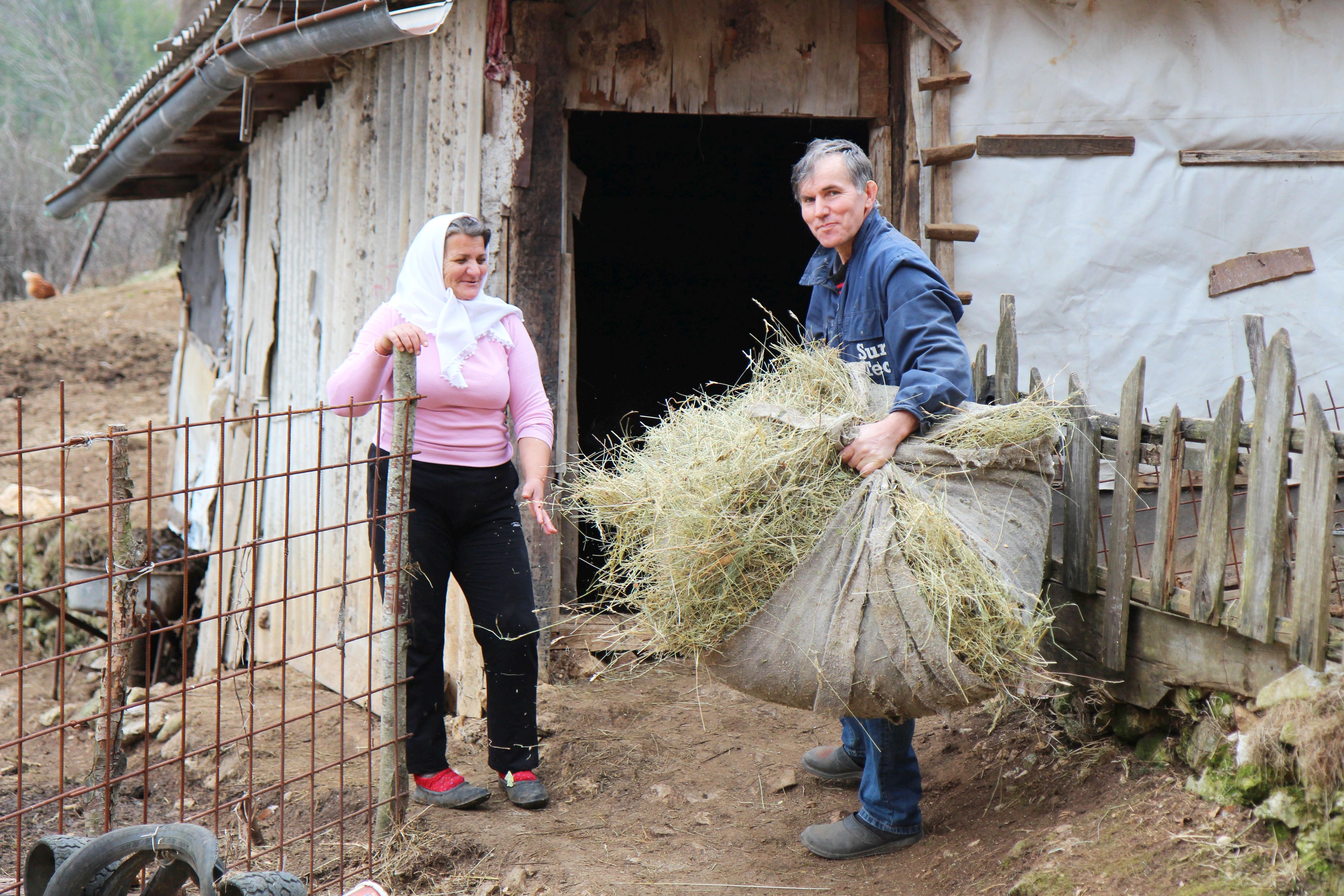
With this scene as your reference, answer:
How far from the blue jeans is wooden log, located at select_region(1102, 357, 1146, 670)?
2.31 ft

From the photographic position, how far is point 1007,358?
3809 millimetres

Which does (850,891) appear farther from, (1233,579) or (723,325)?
(723,325)

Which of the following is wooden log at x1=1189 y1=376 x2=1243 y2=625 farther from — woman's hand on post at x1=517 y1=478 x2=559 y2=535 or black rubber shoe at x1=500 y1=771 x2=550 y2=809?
black rubber shoe at x1=500 y1=771 x2=550 y2=809

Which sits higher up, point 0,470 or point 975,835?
point 0,470

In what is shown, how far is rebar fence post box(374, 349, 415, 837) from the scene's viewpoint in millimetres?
3143

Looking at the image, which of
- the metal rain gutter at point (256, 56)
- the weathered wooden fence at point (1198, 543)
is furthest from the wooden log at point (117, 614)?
the weathered wooden fence at point (1198, 543)

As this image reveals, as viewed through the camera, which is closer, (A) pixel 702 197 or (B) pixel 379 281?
(B) pixel 379 281

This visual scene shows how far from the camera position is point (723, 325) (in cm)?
859

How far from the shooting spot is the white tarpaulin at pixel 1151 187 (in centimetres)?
454

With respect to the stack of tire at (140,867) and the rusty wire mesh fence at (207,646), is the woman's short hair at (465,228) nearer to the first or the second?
the rusty wire mesh fence at (207,646)

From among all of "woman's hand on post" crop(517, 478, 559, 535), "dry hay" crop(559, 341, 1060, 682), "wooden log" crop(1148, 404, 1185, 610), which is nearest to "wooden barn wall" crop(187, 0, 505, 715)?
"woman's hand on post" crop(517, 478, 559, 535)

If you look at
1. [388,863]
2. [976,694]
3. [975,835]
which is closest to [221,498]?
[388,863]

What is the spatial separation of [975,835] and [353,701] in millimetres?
3368

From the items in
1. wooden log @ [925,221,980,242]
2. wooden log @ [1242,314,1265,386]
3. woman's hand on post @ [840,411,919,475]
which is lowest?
woman's hand on post @ [840,411,919,475]
